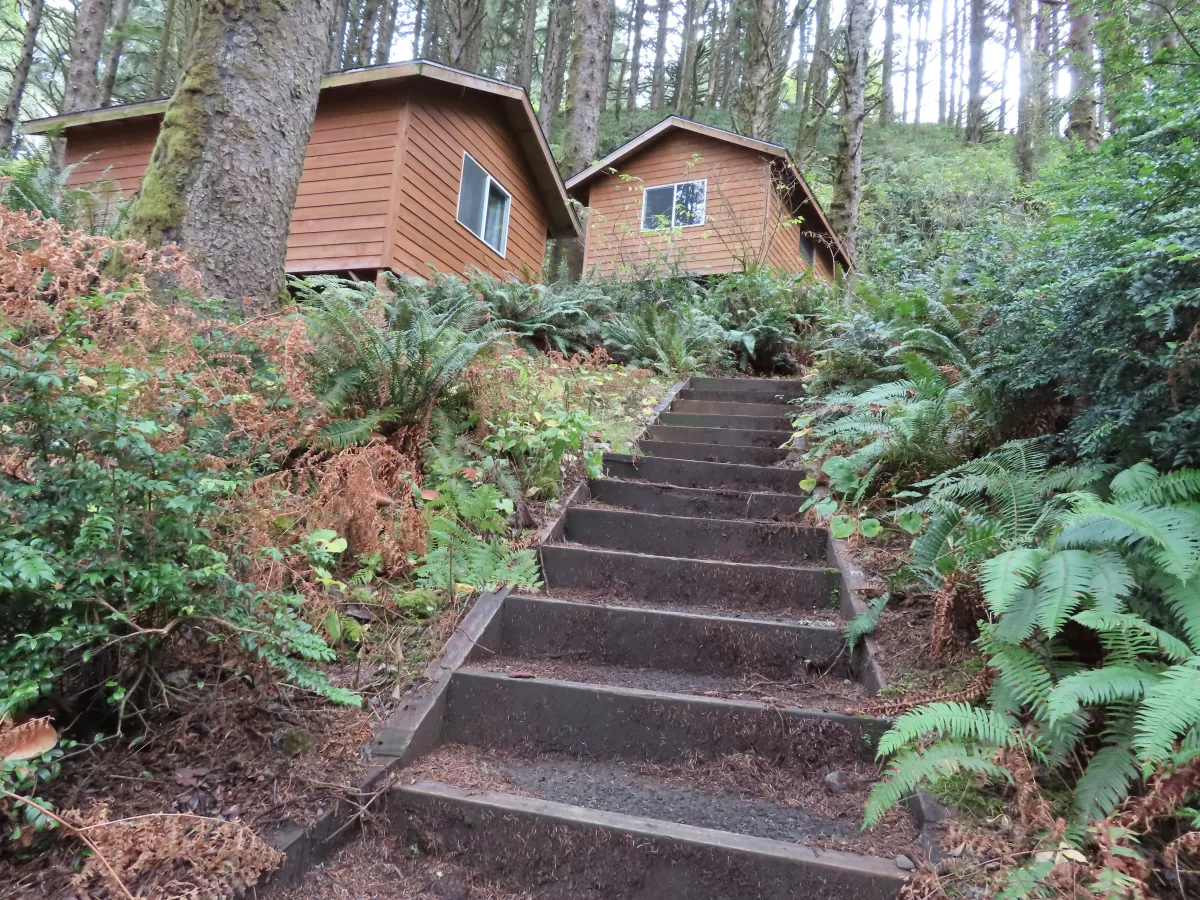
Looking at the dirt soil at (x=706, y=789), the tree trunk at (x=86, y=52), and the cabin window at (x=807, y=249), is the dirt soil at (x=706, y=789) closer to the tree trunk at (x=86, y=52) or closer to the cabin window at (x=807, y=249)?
the tree trunk at (x=86, y=52)

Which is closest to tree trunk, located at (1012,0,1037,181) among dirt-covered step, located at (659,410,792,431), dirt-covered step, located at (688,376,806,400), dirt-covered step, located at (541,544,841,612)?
dirt-covered step, located at (688,376,806,400)

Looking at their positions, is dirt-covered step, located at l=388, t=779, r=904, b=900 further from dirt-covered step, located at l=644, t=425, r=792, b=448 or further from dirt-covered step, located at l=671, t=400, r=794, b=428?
dirt-covered step, located at l=671, t=400, r=794, b=428

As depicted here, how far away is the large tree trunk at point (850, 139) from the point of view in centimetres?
977

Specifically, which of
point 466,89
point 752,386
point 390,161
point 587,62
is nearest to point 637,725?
point 752,386

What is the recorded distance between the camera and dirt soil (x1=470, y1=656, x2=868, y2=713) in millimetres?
2393

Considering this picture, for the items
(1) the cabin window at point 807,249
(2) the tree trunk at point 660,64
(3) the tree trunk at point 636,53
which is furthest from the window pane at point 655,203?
(2) the tree trunk at point 660,64

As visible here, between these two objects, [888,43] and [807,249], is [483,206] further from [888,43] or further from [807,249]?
[888,43]

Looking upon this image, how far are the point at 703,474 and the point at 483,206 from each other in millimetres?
8927

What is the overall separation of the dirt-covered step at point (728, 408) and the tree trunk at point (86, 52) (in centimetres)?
1277

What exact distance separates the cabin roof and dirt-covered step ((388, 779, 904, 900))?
27.4 ft

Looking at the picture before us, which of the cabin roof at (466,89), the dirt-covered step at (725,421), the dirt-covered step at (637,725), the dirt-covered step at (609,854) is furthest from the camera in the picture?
the cabin roof at (466,89)

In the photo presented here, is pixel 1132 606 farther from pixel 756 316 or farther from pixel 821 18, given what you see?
pixel 821 18

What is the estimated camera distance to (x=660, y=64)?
28.3 meters

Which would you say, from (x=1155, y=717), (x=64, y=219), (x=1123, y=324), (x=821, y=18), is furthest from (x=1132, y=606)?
(x=821, y=18)
